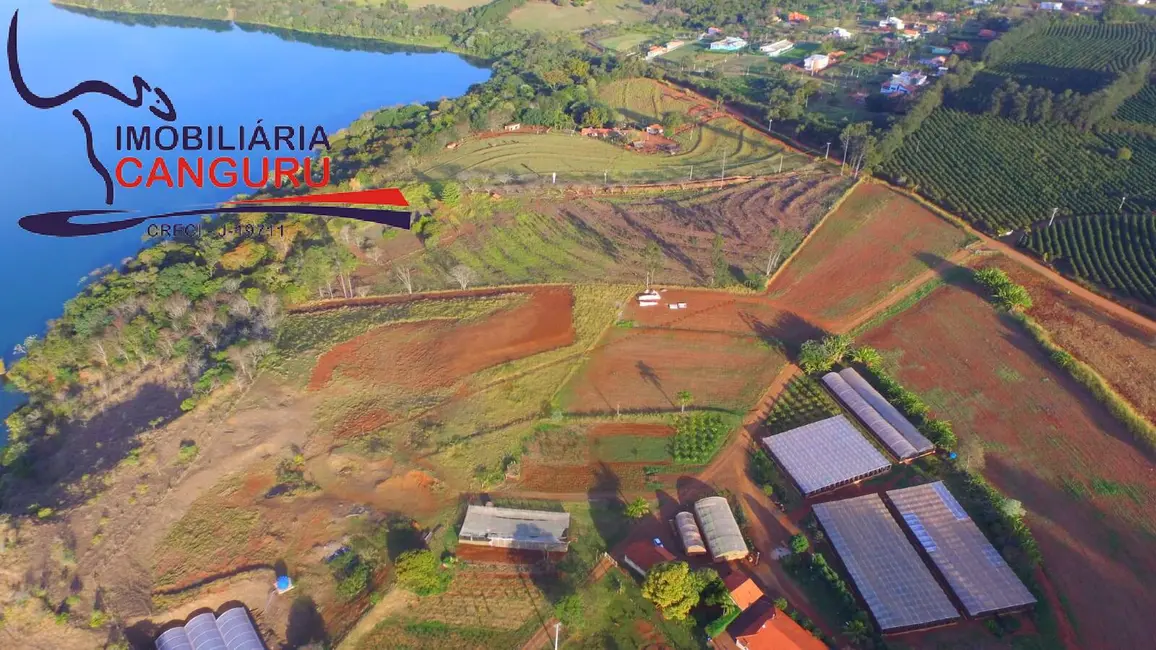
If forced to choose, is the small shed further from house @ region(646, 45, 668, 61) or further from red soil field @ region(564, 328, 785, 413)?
house @ region(646, 45, 668, 61)

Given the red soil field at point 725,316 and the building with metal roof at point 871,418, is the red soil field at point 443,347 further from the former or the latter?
the building with metal roof at point 871,418

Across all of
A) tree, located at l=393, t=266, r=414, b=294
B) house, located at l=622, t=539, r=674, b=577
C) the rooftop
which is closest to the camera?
house, located at l=622, t=539, r=674, b=577

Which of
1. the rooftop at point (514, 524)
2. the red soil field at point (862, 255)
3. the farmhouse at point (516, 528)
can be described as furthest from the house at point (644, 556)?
the red soil field at point (862, 255)

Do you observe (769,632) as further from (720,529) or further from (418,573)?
(418,573)

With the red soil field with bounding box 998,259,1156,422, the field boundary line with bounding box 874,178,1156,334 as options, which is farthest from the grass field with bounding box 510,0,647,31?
the red soil field with bounding box 998,259,1156,422

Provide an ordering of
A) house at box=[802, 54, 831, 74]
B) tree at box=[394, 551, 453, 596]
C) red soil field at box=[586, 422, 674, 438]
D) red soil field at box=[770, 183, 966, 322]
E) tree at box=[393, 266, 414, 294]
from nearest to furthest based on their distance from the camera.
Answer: tree at box=[394, 551, 453, 596]
red soil field at box=[586, 422, 674, 438]
red soil field at box=[770, 183, 966, 322]
tree at box=[393, 266, 414, 294]
house at box=[802, 54, 831, 74]

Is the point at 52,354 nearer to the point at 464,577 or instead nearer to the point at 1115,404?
the point at 464,577

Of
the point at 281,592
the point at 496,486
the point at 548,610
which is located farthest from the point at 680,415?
the point at 281,592
